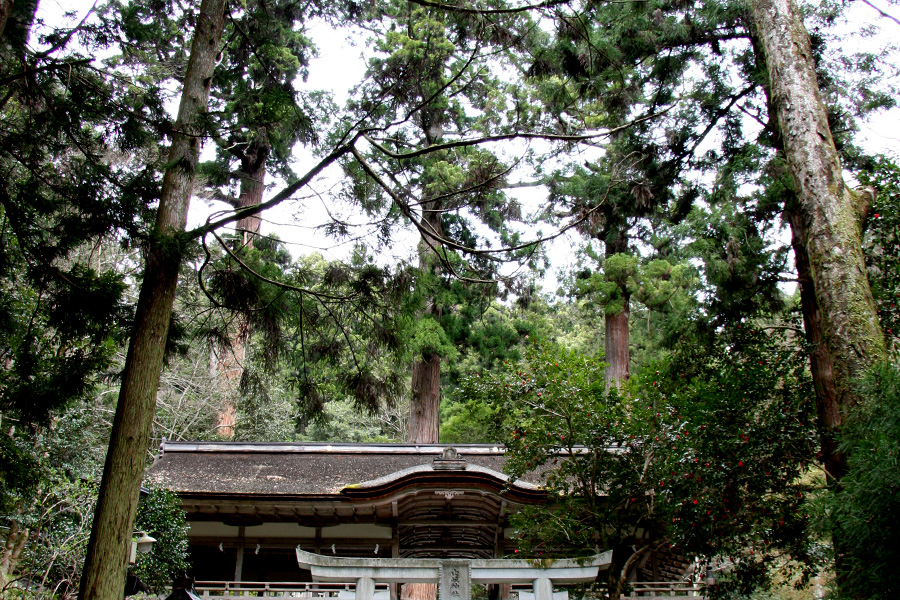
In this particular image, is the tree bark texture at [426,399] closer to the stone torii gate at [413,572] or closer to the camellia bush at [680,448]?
the camellia bush at [680,448]

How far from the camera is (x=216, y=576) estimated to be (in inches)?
384

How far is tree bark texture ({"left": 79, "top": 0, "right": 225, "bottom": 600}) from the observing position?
400 centimetres

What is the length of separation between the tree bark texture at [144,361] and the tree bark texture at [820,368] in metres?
4.66

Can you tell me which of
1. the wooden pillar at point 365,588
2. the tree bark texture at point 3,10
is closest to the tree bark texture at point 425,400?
the wooden pillar at point 365,588

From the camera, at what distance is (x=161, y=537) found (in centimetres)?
784

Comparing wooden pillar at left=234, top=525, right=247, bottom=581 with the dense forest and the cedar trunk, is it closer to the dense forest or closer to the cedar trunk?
the dense forest

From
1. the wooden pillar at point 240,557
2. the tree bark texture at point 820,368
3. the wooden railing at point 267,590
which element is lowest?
the wooden railing at point 267,590

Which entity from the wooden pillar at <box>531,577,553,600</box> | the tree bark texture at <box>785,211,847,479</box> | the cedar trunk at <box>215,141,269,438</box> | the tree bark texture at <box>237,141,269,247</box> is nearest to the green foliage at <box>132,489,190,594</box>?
the cedar trunk at <box>215,141,269,438</box>

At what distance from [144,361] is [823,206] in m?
5.14

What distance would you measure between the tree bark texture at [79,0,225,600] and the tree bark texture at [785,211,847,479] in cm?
466

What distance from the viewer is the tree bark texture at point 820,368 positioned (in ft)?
16.6

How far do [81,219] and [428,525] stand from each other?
6.40 meters

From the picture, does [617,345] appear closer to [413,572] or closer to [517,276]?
[517,276]

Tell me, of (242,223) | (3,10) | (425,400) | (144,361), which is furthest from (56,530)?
(425,400)
